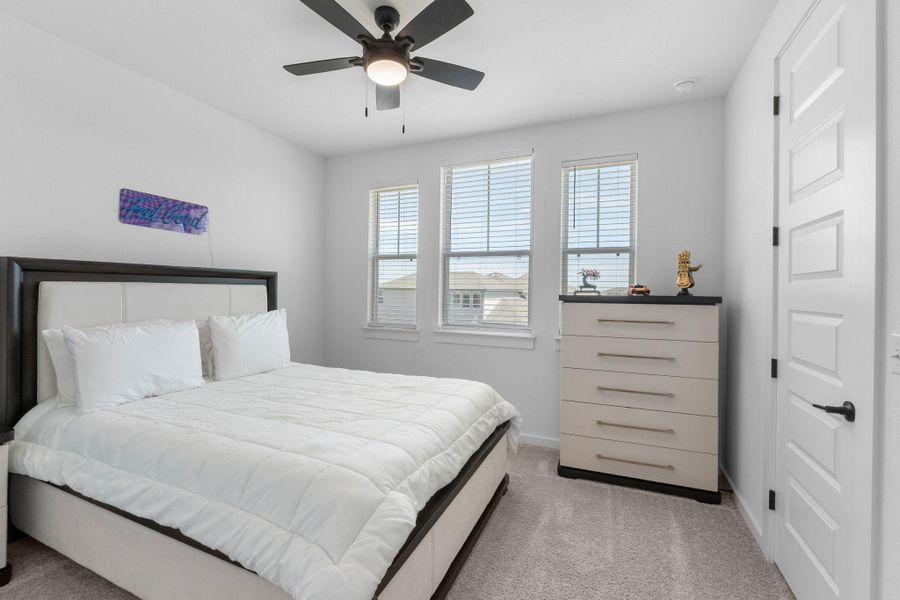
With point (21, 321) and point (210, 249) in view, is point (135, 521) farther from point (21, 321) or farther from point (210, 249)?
point (210, 249)

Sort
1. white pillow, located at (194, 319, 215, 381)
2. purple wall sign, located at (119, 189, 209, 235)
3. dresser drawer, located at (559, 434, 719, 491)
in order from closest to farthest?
dresser drawer, located at (559, 434, 719, 491) → purple wall sign, located at (119, 189, 209, 235) → white pillow, located at (194, 319, 215, 381)

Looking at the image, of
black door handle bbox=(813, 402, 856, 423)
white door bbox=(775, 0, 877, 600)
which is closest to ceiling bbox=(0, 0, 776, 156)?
white door bbox=(775, 0, 877, 600)

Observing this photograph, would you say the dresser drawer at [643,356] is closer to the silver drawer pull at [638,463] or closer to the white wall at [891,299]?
the silver drawer pull at [638,463]

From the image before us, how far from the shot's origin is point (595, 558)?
1861mm

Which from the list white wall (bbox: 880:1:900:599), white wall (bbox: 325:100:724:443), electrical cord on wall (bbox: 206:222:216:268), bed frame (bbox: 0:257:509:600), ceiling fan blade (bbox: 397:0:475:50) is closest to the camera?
white wall (bbox: 880:1:900:599)

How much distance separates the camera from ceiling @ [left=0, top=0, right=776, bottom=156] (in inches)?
76.6

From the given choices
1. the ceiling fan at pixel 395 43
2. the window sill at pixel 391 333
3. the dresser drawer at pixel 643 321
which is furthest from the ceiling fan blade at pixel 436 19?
the window sill at pixel 391 333

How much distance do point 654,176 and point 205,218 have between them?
3450 millimetres

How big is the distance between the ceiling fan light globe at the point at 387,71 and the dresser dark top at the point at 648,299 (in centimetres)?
169

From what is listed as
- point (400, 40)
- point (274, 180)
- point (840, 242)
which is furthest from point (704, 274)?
point (274, 180)

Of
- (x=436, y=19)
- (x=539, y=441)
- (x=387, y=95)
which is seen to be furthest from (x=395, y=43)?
(x=539, y=441)

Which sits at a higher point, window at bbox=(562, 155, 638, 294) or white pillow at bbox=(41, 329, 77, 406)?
window at bbox=(562, 155, 638, 294)

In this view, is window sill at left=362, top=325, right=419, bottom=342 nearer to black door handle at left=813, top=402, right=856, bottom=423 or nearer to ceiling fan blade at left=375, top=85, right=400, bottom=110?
ceiling fan blade at left=375, top=85, right=400, bottom=110

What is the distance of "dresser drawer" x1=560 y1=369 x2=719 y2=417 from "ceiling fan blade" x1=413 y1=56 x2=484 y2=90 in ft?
6.25
